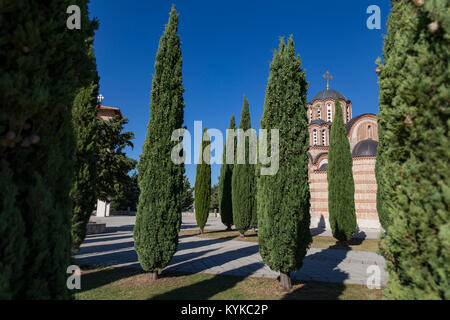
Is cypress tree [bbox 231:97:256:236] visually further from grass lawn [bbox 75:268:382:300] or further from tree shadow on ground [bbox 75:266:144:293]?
tree shadow on ground [bbox 75:266:144:293]

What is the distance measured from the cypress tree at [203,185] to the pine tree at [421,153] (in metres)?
17.6

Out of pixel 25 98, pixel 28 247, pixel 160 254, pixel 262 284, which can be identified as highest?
pixel 25 98

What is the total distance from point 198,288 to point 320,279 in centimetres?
377

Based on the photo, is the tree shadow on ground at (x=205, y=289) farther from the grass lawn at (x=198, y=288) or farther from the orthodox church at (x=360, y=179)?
the orthodox church at (x=360, y=179)

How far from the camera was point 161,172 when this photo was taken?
7234 mm

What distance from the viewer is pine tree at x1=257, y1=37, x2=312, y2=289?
20.1 feet

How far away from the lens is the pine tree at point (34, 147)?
1877 millimetres

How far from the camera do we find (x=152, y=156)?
7.26m

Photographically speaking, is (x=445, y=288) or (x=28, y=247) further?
(x=28, y=247)

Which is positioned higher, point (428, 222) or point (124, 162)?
point (124, 162)

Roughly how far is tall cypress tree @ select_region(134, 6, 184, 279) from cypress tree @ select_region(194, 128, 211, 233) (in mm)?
12051
